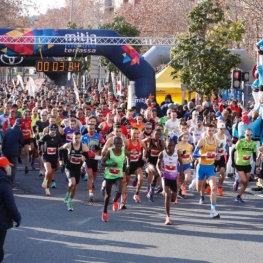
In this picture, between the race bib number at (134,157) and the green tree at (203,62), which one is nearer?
the race bib number at (134,157)

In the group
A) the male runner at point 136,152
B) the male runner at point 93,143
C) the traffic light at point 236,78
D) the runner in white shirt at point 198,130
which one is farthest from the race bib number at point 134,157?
the traffic light at point 236,78

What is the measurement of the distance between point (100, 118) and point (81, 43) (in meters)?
5.20

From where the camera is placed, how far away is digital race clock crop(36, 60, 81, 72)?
23906mm

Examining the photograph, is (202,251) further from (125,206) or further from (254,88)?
(254,88)

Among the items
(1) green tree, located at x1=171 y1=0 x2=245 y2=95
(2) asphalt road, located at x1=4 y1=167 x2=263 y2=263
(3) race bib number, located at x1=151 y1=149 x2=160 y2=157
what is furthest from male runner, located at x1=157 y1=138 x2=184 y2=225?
(1) green tree, located at x1=171 y1=0 x2=245 y2=95

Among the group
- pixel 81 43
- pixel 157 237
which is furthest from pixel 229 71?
pixel 157 237

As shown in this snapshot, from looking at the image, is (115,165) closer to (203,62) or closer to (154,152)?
(154,152)

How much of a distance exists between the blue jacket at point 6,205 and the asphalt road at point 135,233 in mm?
1594

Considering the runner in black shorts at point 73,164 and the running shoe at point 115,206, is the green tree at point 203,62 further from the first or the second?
the running shoe at point 115,206

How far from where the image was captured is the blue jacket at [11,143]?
51.5 feet

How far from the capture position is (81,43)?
938 inches

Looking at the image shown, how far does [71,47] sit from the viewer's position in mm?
23922

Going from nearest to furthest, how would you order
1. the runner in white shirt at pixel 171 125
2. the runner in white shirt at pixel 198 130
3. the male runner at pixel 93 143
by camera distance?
the male runner at pixel 93 143, the runner in white shirt at pixel 198 130, the runner in white shirt at pixel 171 125

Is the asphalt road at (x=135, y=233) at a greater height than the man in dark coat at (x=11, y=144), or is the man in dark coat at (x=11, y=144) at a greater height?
the man in dark coat at (x=11, y=144)
